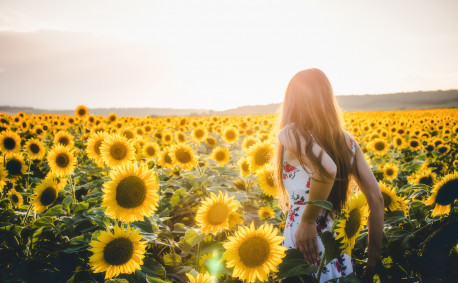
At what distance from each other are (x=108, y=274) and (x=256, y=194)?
2.62 metres

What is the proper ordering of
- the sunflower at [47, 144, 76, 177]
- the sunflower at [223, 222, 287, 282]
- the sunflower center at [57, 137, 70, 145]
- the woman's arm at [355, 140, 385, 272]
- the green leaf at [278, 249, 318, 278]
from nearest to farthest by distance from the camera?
the green leaf at [278, 249, 318, 278]
the sunflower at [223, 222, 287, 282]
the woman's arm at [355, 140, 385, 272]
the sunflower at [47, 144, 76, 177]
the sunflower center at [57, 137, 70, 145]

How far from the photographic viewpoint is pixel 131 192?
2080 millimetres

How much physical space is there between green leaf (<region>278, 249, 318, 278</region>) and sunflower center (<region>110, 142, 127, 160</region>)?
2.34 m

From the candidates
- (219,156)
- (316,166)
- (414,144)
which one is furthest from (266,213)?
(414,144)

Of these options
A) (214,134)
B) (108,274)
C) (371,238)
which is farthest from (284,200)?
(214,134)

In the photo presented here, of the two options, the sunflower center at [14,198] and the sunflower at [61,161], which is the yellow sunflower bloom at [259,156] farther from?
the sunflower center at [14,198]

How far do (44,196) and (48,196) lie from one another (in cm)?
4

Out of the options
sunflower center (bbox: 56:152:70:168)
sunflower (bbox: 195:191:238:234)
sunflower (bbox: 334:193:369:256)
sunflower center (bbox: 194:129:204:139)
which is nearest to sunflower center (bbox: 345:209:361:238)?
sunflower (bbox: 334:193:369:256)

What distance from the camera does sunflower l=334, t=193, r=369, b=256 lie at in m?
1.25

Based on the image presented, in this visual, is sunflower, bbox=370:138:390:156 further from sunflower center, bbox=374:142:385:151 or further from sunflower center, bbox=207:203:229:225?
sunflower center, bbox=207:203:229:225

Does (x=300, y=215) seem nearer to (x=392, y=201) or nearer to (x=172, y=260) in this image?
(x=392, y=201)

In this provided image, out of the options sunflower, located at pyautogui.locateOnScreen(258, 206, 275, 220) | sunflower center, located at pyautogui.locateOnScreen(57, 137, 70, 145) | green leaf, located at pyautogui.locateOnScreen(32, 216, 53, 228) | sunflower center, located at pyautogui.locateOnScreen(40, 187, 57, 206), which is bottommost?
sunflower, located at pyautogui.locateOnScreen(258, 206, 275, 220)

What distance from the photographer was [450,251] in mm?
1378

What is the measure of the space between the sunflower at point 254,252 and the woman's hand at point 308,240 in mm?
360
